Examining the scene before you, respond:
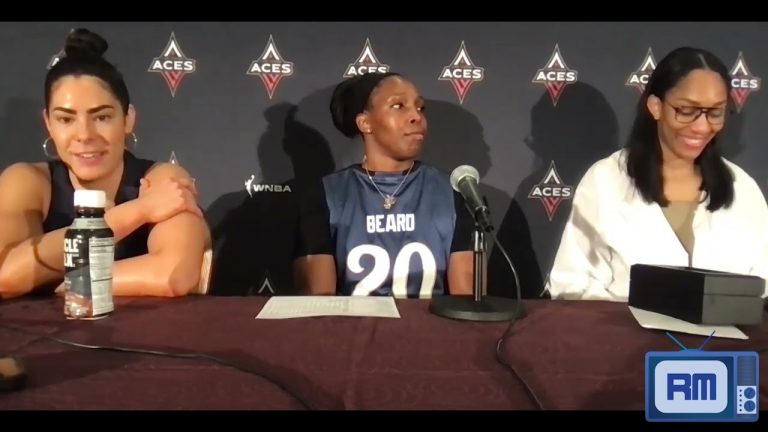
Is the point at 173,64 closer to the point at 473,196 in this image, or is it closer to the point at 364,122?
the point at 364,122

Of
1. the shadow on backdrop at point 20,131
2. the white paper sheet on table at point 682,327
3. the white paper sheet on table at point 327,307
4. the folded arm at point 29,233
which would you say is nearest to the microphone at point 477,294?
the white paper sheet on table at point 327,307

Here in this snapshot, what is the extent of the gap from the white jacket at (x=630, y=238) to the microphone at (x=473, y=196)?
65 cm

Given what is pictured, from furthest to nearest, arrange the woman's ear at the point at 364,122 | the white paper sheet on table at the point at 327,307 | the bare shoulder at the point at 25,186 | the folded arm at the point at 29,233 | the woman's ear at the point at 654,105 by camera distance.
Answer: the woman's ear at the point at 364,122
the woman's ear at the point at 654,105
the bare shoulder at the point at 25,186
the folded arm at the point at 29,233
the white paper sheet on table at the point at 327,307

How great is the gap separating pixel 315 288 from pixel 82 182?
0.66 m

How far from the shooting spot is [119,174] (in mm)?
1471

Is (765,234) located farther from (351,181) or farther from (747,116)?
(351,181)

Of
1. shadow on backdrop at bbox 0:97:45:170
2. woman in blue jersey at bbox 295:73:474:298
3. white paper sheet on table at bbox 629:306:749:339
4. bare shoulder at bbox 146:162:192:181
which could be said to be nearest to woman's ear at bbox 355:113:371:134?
woman in blue jersey at bbox 295:73:474:298

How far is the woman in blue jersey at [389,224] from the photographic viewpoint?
1641 millimetres

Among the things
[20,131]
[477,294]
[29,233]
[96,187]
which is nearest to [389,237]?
[477,294]

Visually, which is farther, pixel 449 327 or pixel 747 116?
pixel 747 116

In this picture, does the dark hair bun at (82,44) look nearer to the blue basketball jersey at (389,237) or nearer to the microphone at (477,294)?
the blue basketball jersey at (389,237)

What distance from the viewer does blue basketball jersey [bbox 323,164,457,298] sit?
64.7 inches

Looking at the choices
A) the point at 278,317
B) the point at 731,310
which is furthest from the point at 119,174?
the point at 731,310

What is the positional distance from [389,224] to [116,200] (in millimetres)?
742
